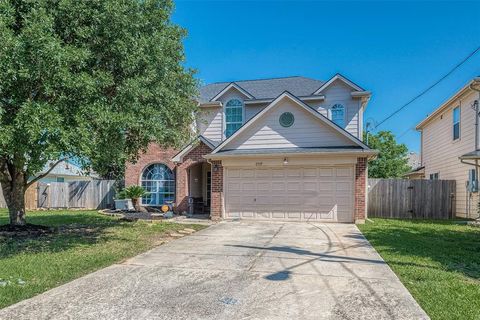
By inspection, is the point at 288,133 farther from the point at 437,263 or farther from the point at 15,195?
the point at 15,195

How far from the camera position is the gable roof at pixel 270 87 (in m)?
19.3

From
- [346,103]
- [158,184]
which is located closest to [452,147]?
[346,103]

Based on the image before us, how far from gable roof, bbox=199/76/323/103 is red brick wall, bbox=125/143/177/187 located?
3616 mm

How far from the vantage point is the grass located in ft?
18.0

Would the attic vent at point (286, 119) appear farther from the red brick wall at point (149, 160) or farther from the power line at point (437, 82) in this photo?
the power line at point (437, 82)

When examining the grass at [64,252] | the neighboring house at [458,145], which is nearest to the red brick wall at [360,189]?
the neighboring house at [458,145]

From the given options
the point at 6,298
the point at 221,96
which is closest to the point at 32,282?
the point at 6,298

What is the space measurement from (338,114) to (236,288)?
14.2m

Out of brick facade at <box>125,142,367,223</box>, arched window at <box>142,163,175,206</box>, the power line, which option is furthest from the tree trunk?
the power line

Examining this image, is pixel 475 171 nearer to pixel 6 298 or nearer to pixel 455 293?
pixel 455 293

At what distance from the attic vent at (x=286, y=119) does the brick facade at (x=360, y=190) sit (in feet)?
10.2

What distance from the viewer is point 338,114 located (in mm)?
17750

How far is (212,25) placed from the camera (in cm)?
1780

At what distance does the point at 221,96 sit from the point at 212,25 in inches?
143
